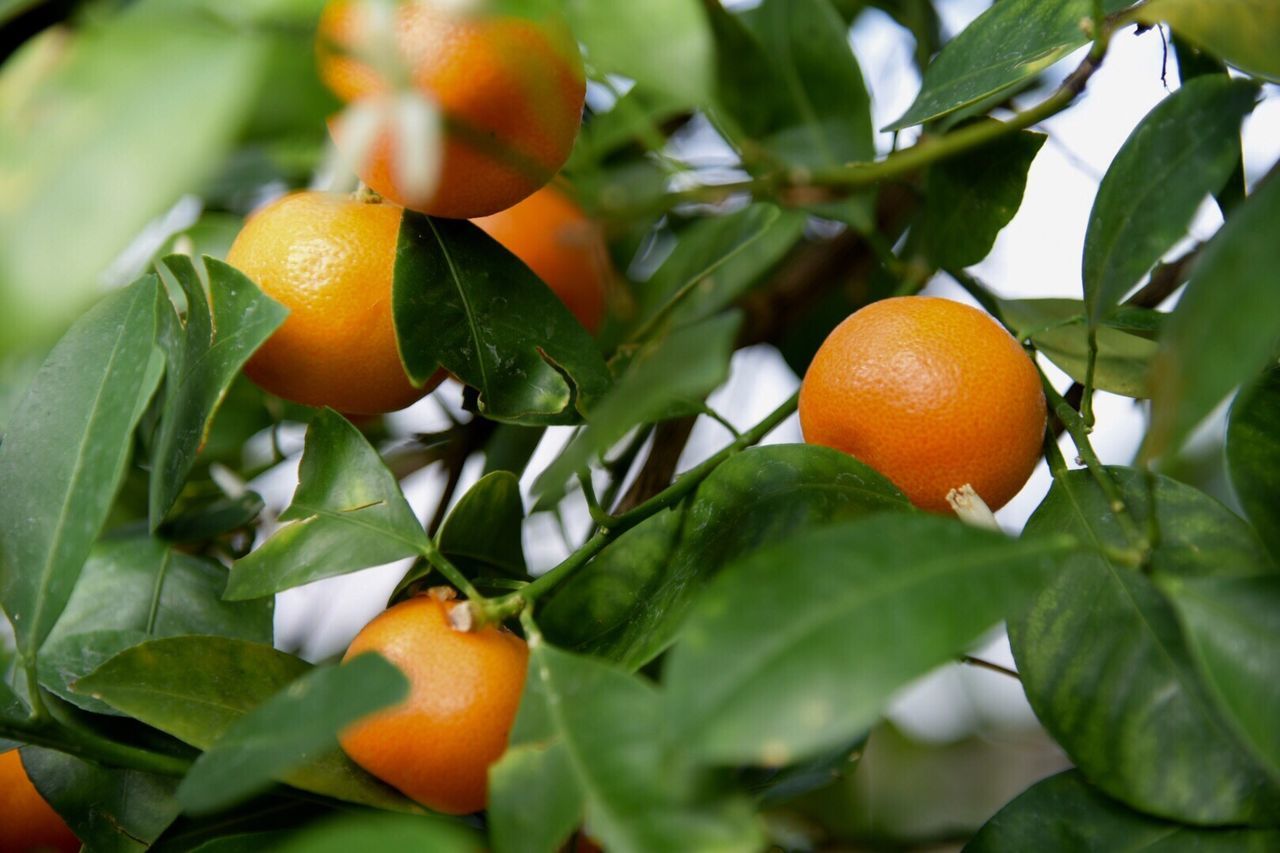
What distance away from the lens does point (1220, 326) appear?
0.97 feet

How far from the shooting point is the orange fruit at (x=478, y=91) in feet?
1.31

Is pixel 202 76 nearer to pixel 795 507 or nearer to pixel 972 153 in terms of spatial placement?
pixel 795 507

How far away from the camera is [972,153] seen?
1.93 feet

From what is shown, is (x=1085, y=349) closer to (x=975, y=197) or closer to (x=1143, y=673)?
(x=975, y=197)

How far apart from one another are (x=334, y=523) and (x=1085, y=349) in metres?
0.39

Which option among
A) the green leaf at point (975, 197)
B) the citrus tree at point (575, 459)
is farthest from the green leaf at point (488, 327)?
the green leaf at point (975, 197)

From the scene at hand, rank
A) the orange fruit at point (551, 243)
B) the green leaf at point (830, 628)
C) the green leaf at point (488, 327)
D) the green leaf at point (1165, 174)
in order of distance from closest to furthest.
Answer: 1. the green leaf at point (830, 628)
2. the green leaf at point (1165, 174)
3. the green leaf at point (488, 327)
4. the orange fruit at point (551, 243)

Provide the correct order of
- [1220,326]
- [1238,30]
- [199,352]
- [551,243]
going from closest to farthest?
1. [1220,326]
2. [1238,30]
3. [199,352]
4. [551,243]

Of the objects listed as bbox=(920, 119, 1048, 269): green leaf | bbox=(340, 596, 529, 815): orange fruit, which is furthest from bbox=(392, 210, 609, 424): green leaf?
bbox=(920, 119, 1048, 269): green leaf

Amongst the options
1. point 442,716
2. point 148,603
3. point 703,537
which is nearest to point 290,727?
point 442,716

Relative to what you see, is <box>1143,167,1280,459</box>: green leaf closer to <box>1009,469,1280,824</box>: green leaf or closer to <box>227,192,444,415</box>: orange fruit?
<box>1009,469,1280,824</box>: green leaf

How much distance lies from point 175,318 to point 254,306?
2.9 inches

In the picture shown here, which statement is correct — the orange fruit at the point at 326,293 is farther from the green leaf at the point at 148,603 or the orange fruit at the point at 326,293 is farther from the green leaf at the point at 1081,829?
the green leaf at the point at 1081,829

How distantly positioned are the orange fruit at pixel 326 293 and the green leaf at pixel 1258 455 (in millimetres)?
361
